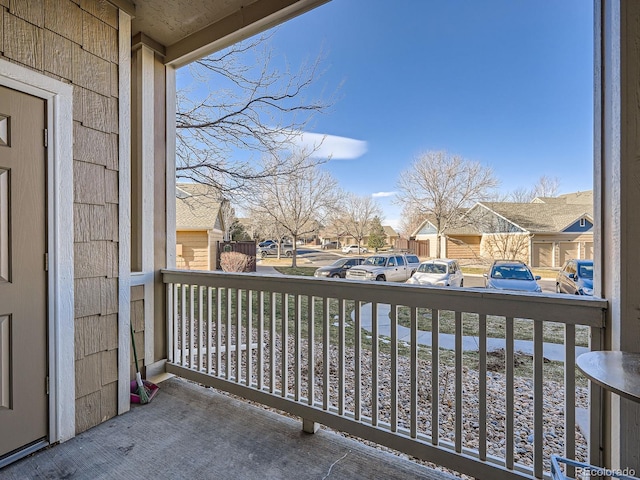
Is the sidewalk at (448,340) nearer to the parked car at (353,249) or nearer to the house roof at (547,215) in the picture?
the parked car at (353,249)

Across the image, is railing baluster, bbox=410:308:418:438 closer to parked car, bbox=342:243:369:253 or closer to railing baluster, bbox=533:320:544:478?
parked car, bbox=342:243:369:253

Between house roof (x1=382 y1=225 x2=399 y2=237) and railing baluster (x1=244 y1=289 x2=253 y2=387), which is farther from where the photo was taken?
railing baluster (x1=244 y1=289 x2=253 y2=387)

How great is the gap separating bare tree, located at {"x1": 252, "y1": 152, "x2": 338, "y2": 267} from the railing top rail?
0.25m

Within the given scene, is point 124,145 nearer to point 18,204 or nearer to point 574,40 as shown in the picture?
point 18,204

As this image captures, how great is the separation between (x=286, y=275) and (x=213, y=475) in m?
1.14

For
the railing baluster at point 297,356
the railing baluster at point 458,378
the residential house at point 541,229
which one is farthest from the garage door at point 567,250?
the railing baluster at point 297,356

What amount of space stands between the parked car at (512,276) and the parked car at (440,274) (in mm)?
156

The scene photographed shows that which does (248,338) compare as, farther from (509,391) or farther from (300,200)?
(509,391)

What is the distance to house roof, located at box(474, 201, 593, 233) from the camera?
145 centimetres

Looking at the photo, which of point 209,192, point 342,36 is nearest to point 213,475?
point 209,192

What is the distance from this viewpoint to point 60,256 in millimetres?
1946

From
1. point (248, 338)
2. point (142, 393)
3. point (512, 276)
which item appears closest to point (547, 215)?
point (512, 276)

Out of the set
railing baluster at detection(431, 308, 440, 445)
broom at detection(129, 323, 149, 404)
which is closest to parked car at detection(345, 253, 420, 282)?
railing baluster at detection(431, 308, 440, 445)

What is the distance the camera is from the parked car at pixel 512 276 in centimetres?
149
